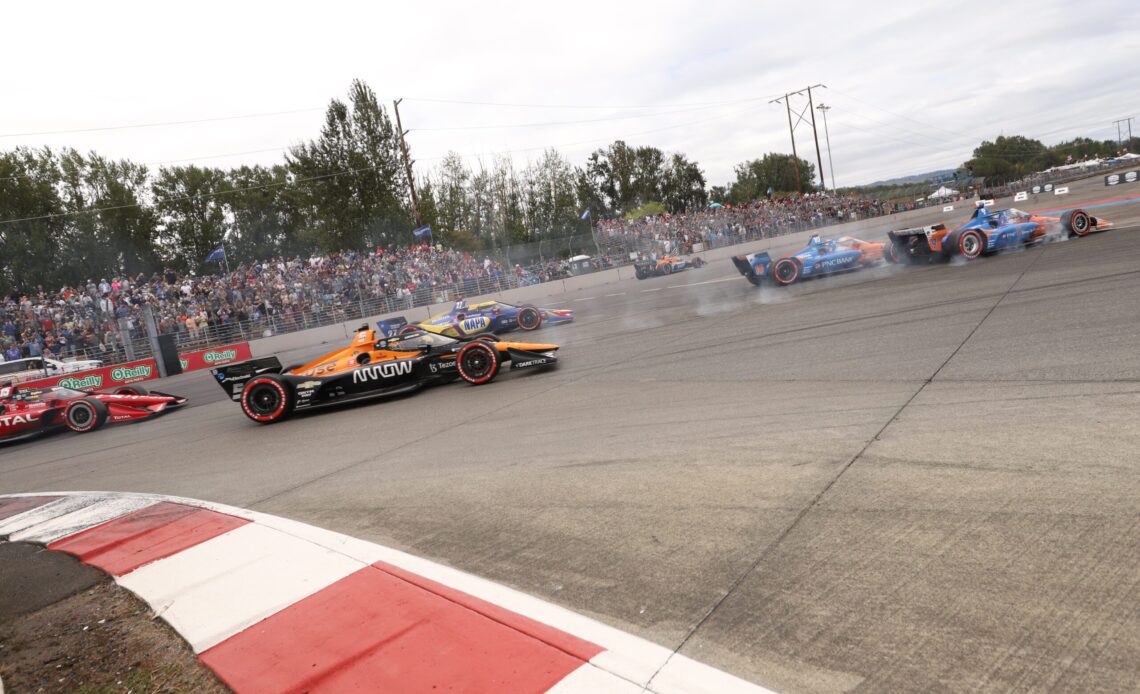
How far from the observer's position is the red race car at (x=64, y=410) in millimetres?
13266

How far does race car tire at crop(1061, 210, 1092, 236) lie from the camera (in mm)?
16359

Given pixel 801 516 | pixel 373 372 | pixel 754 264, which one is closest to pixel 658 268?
pixel 754 264

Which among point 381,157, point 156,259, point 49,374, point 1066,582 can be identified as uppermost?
point 381,157

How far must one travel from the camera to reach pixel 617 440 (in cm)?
670

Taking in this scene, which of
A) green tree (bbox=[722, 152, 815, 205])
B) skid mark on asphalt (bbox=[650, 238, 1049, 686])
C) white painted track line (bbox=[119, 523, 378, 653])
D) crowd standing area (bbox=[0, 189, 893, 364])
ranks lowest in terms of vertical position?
skid mark on asphalt (bbox=[650, 238, 1049, 686])

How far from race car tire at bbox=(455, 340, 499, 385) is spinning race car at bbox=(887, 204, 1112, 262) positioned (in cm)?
1053

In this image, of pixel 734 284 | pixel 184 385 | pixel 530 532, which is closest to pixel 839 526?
pixel 530 532

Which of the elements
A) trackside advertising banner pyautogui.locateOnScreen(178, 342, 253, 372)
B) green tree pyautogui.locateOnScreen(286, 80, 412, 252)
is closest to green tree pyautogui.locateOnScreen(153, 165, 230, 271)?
green tree pyautogui.locateOnScreen(286, 80, 412, 252)

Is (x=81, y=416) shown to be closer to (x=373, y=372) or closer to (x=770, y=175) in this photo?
(x=373, y=372)

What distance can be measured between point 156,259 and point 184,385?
36.5 metres

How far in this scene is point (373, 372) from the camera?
11.3 metres

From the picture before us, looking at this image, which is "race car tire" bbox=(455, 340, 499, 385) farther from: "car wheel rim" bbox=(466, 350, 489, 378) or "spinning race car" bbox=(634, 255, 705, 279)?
"spinning race car" bbox=(634, 255, 705, 279)

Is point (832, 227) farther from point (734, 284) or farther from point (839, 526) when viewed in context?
point (839, 526)

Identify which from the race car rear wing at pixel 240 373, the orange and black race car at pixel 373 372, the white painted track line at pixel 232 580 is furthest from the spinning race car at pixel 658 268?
the white painted track line at pixel 232 580
